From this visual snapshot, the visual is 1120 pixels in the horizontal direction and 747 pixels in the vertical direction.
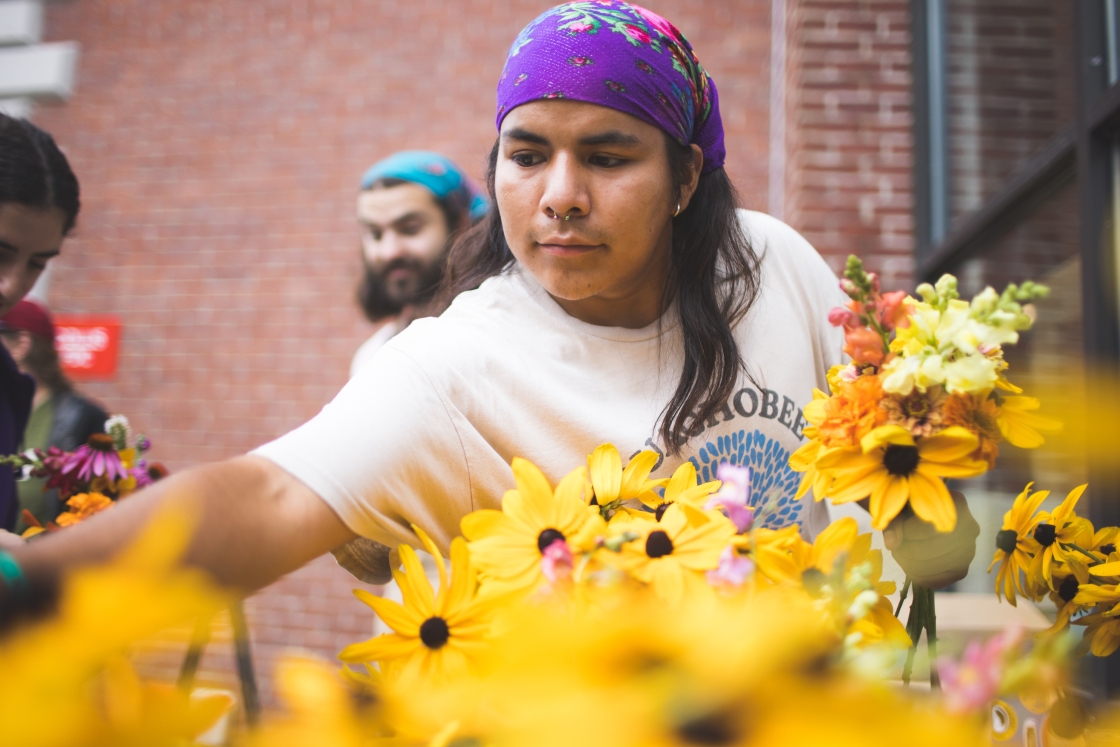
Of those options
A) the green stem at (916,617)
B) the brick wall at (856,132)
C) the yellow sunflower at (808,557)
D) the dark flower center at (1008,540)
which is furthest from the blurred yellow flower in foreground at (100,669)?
the brick wall at (856,132)

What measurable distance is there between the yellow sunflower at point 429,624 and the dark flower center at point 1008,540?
58 centimetres

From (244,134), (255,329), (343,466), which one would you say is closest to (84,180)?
(244,134)

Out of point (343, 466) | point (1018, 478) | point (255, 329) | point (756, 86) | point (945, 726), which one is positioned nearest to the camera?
point (945, 726)

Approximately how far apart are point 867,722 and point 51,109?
5.68 meters

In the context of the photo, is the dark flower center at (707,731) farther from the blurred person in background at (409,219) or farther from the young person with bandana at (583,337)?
the blurred person in background at (409,219)

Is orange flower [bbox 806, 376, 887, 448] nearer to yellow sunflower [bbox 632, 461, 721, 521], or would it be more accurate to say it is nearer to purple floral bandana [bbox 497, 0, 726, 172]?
yellow sunflower [bbox 632, 461, 721, 521]

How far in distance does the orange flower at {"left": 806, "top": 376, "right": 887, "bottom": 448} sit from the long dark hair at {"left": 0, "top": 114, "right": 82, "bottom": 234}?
127 centimetres

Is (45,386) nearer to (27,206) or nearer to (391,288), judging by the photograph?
(391,288)

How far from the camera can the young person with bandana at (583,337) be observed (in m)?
0.91

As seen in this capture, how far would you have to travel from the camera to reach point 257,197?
4508 millimetres

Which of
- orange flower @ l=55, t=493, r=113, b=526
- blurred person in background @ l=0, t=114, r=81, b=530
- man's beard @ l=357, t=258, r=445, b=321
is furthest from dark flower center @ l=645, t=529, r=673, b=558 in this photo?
man's beard @ l=357, t=258, r=445, b=321

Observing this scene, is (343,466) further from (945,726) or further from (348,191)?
(348,191)

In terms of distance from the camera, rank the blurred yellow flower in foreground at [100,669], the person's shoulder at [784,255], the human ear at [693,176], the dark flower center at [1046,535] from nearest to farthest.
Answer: the blurred yellow flower in foreground at [100,669] → the dark flower center at [1046,535] → the human ear at [693,176] → the person's shoulder at [784,255]

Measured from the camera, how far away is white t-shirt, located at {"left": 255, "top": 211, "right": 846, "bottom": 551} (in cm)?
90
